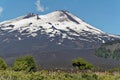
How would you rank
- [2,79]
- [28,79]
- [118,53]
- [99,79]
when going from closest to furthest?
1. [2,79]
2. [28,79]
3. [99,79]
4. [118,53]

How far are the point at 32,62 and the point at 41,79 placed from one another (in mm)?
12446

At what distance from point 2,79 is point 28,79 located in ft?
6.68

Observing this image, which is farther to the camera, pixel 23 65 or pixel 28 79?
pixel 23 65

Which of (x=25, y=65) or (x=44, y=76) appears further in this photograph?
(x=25, y=65)

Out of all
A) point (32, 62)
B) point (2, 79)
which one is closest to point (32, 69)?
point (32, 62)

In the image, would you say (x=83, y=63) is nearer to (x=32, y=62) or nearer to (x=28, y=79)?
(x=32, y=62)

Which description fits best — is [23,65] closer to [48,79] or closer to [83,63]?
[83,63]

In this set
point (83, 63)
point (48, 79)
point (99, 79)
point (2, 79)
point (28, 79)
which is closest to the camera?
point (2, 79)

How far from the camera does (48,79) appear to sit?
58.7 feet

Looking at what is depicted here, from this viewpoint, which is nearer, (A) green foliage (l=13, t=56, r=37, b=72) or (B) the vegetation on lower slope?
(B) the vegetation on lower slope

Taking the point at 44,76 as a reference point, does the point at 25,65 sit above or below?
above

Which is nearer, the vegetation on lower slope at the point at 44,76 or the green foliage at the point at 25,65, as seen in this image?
the vegetation on lower slope at the point at 44,76

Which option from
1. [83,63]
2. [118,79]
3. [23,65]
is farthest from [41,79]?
[83,63]

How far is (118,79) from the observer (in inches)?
778
